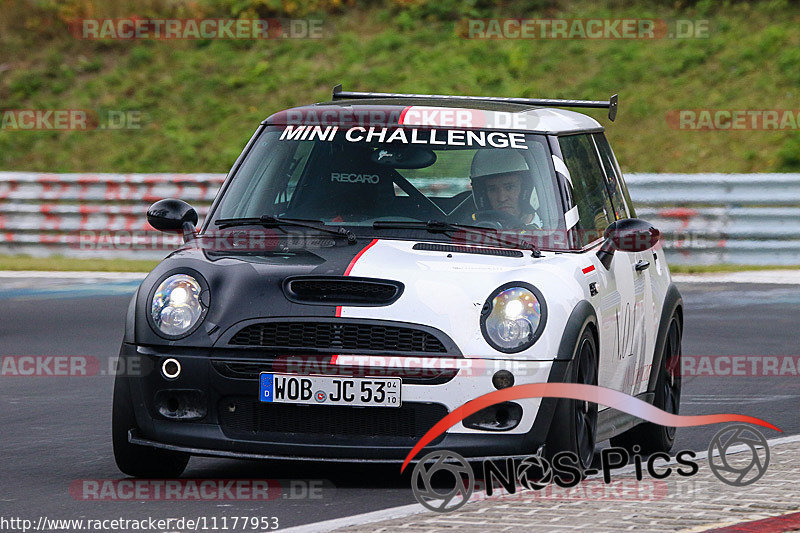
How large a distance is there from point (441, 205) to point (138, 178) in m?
15.2

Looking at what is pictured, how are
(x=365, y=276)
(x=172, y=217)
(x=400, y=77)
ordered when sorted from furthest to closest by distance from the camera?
(x=400, y=77) → (x=172, y=217) → (x=365, y=276)

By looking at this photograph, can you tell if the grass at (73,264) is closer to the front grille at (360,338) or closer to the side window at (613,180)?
the side window at (613,180)

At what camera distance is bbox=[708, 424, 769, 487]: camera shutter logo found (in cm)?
733

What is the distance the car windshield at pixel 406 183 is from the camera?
786cm

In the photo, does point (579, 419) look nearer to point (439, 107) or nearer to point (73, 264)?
point (439, 107)

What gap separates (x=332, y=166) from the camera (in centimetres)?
819

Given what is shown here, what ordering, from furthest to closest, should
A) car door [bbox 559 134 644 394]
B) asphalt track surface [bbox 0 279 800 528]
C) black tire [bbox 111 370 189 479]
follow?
1. car door [bbox 559 134 644 394]
2. black tire [bbox 111 370 189 479]
3. asphalt track surface [bbox 0 279 800 528]

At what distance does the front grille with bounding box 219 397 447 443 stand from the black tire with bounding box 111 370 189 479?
1.39 ft

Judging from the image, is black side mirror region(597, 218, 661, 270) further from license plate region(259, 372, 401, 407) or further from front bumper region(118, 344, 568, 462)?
license plate region(259, 372, 401, 407)

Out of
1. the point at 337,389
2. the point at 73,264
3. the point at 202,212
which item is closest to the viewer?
the point at 337,389

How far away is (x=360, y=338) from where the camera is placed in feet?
22.7

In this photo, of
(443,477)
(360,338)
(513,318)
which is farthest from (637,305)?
(360,338)

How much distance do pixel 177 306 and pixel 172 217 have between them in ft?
3.56

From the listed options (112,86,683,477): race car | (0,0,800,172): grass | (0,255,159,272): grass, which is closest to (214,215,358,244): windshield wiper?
(112,86,683,477): race car
